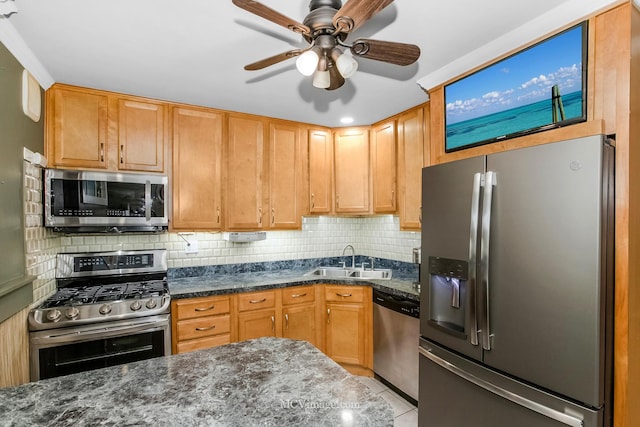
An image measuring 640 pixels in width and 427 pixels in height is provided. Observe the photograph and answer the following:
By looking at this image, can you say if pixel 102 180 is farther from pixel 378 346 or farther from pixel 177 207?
pixel 378 346

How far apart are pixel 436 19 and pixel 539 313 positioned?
4.79 ft

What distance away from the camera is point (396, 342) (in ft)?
8.84

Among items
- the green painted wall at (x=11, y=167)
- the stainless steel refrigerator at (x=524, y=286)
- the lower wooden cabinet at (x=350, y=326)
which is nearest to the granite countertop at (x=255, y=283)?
the lower wooden cabinet at (x=350, y=326)

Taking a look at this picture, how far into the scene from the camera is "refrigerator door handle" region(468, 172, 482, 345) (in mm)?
1694

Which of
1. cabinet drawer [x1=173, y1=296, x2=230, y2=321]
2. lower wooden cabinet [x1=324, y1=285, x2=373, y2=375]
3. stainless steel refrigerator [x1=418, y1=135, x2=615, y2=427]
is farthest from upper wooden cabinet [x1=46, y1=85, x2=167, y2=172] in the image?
stainless steel refrigerator [x1=418, y1=135, x2=615, y2=427]

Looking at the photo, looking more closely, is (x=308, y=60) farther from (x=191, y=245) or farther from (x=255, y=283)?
(x=191, y=245)

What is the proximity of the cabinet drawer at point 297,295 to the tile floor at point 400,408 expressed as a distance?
0.83m

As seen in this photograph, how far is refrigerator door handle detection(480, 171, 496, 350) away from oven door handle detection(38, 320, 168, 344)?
6.76 ft

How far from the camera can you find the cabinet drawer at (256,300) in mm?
2746

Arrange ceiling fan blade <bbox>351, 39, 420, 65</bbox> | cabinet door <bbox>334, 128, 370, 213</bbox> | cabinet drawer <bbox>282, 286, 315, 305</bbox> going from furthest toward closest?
cabinet door <bbox>334, 128, 370, 213</bbox>, cabinet drawer <bbox>282, 286, 315, 305</bbox>, ceiling fan blade <bbox>351, 39, 420, 65</bbox>

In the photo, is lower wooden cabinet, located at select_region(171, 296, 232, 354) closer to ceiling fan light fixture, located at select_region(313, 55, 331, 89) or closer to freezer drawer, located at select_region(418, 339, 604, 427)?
freezer drawer, located at select_region(418, 339, 604, 427)

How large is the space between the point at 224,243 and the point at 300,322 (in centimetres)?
106

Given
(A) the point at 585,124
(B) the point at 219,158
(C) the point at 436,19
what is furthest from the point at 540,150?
(B) the point at 219,158

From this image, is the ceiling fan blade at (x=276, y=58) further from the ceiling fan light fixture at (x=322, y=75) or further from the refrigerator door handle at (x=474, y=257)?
the refrigerator door handle at (x=474, y=257)
